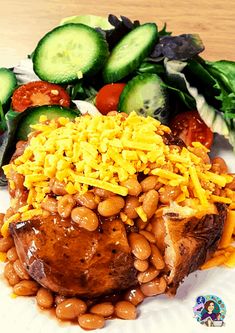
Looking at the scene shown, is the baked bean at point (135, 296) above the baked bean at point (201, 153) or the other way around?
the other way around

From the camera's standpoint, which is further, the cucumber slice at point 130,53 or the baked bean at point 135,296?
the cucumber slice at point 130,53

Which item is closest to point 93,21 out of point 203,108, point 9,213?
point 203,108

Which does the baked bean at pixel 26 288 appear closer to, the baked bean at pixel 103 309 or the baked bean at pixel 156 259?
the baked bean at pixel 103 309

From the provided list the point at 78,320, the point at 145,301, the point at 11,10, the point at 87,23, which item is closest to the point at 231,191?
the point at 145,301

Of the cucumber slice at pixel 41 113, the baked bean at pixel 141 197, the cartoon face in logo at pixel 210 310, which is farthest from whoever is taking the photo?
the cucumber slice at pixel 41 113

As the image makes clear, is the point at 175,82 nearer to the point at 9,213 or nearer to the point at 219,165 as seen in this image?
the point at 219,165

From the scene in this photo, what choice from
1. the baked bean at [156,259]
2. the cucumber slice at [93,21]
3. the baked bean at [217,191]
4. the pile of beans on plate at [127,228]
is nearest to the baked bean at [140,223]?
the pile of beans on plate at [127,228]

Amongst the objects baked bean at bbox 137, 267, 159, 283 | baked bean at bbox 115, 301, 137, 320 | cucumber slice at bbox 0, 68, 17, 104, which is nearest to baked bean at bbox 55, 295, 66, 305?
baked bean at bbox 115, 301, 137, 320

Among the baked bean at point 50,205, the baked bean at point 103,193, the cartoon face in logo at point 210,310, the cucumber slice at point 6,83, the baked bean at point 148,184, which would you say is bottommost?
the cartoon face in logo at point 210,310
